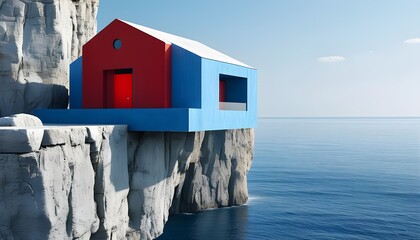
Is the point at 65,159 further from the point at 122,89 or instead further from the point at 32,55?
the point at 32,55

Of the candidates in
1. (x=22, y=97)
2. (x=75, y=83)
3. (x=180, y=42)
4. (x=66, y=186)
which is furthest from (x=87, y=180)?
Answer: (x=22, y=97)

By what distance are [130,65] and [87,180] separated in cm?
831

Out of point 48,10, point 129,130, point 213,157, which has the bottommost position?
point 213,157

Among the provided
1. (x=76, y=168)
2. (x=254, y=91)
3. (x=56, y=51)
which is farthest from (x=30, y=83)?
(x=254, y=91)

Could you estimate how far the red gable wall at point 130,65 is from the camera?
2308 centimetres

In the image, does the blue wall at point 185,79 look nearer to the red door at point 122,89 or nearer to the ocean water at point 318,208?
the red door at point 122,89

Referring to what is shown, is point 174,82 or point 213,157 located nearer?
point 174,82

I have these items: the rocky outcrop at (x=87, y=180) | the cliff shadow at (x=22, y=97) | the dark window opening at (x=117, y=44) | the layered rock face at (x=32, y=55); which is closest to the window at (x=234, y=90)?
the rocky outcrop at (x=87, y=180)

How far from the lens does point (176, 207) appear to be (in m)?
38.9

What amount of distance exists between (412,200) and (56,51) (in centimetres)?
4066

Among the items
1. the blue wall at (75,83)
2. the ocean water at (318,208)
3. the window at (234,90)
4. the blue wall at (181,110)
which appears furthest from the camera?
the ocean water at (318,208)

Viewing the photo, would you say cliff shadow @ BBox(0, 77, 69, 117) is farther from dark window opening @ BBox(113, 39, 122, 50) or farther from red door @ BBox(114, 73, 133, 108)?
dark window opening @ BBox(113, 39, 122, 50)

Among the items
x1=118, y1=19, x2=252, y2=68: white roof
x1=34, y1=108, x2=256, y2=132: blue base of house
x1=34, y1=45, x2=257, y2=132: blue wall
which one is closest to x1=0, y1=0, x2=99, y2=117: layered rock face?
x1=34, y1=45, x2=257, y2=132: blue wall

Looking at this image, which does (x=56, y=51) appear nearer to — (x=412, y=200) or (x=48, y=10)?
(x=48, y=10)
